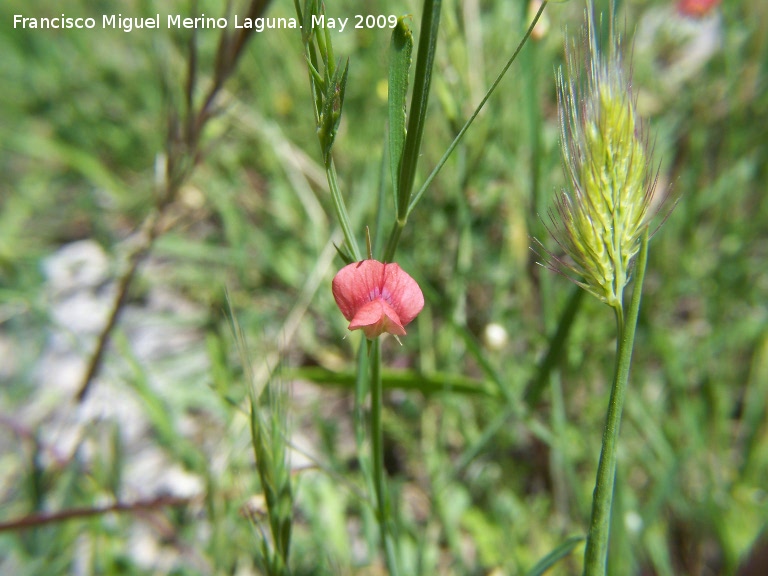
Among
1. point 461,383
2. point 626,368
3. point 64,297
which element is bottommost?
Answer: point 64,297

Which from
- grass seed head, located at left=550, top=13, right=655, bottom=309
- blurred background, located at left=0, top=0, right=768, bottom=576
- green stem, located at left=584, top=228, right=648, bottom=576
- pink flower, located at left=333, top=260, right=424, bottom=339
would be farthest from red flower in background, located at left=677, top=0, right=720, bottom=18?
pink flower, located at left=333, top=260, right=424, bottom=339

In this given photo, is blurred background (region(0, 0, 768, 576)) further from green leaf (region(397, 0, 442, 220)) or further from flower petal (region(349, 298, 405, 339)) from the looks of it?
green leaf (region(397, 0, 442, 220))

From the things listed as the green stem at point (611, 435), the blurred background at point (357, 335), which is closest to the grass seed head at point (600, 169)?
the green stem at point (611, 435)

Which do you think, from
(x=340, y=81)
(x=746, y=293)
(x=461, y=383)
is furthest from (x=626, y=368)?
(x=746, y=293)

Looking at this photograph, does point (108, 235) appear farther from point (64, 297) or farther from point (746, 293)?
point (746, 293)

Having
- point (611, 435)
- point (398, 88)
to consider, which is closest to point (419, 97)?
point (398, 88)

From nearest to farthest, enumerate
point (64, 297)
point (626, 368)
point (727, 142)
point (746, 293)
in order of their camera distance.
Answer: point (626, 368) → point (746, 293) → point (727, 142) → point (64, 297)
